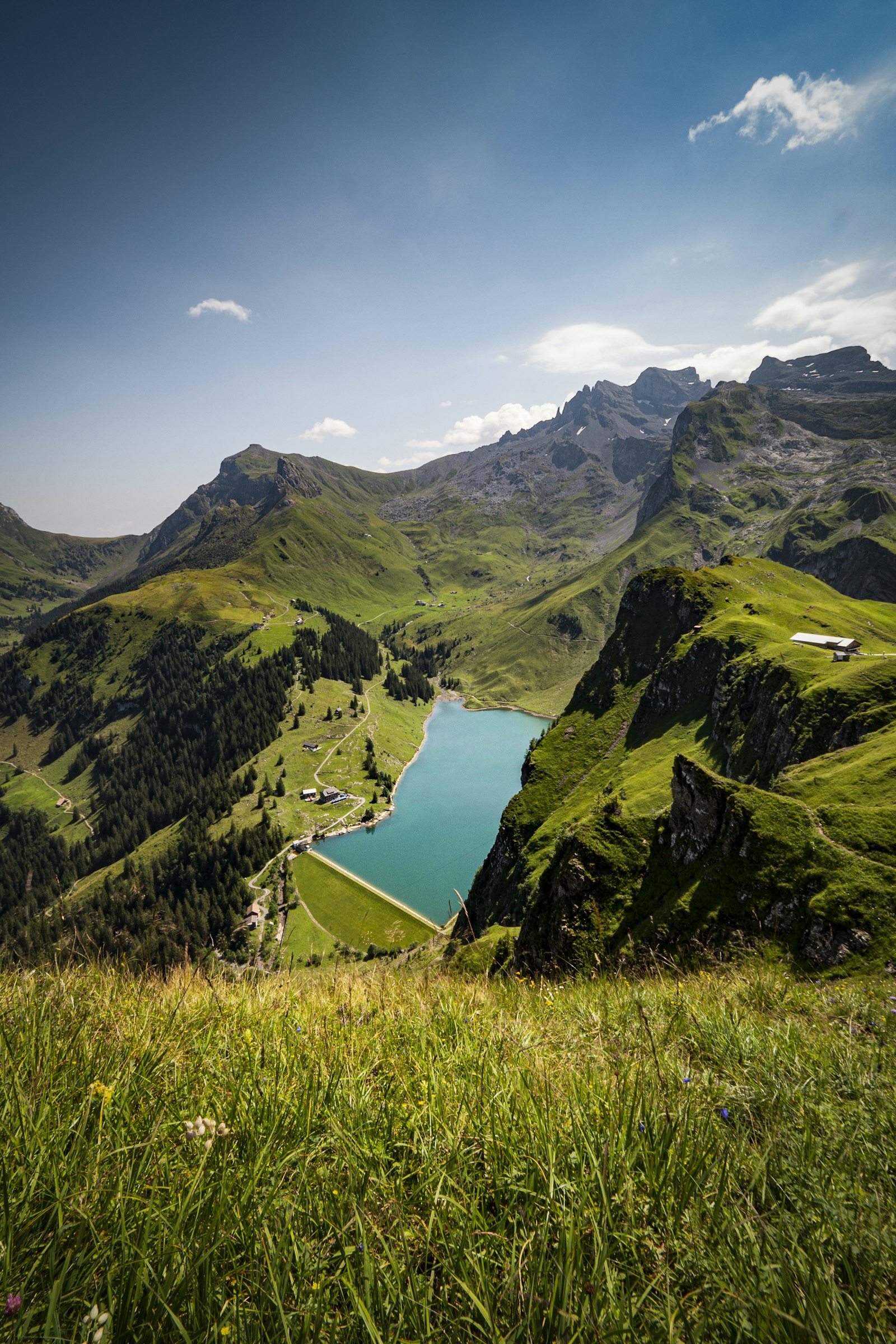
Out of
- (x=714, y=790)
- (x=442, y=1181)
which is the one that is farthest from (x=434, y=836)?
(x=442, y=1181)

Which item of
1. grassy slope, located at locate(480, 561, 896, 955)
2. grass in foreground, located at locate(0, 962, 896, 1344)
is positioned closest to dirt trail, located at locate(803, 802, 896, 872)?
grassy slope, located at locate(480, 561, 896, 955)

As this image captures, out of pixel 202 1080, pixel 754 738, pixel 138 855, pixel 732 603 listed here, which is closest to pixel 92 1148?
pixel 202 1080

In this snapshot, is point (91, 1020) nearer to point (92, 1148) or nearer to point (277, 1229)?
point (92, 1148)

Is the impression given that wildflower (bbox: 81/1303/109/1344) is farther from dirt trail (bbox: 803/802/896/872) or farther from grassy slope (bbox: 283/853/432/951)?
grassy slope (bbox: 283/853/432/951)

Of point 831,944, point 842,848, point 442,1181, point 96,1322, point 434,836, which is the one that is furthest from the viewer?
point 434,836

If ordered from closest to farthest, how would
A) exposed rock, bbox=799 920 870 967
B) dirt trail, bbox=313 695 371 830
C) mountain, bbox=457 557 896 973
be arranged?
exposed rock, bbox=799 920 870 967, mountain, bbox=457 557 896 973, dirt trail, bbox=313 695 371 830

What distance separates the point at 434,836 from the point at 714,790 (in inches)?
5104

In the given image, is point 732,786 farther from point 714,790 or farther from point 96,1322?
point 96,1322

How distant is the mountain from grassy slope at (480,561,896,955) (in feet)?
0.43

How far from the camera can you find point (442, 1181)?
8.90 feet

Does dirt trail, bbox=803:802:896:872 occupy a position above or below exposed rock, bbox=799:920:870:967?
above

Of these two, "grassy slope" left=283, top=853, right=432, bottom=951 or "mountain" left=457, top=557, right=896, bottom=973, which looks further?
"grassy slope" left=283, top=853, right=432, bottom=951

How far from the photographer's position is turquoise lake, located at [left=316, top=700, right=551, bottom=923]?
126688 millimetres

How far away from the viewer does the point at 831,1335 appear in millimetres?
1592
